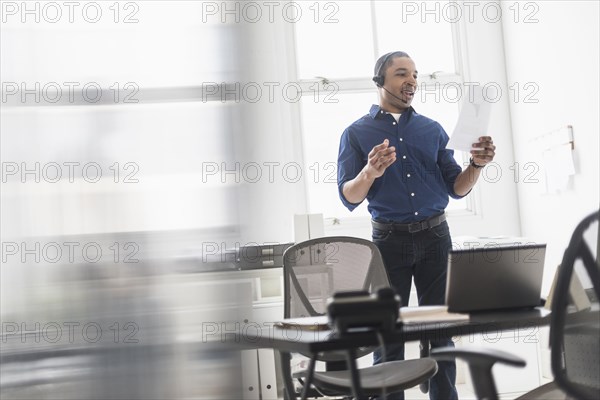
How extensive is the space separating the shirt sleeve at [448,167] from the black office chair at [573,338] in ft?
4.67

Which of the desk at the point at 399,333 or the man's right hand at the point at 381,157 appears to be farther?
the man's right hand at the point at 381,157

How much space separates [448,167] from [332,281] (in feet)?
2.60

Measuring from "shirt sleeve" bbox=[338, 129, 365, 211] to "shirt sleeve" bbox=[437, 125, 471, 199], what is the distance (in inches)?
13.3

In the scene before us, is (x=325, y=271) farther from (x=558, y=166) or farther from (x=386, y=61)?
(x=558, y=166)

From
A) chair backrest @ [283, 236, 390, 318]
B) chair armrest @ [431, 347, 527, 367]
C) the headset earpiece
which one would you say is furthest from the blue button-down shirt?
chair armrest @ [431, 347, 527, 367]

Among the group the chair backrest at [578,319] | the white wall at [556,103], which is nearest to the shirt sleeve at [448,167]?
the white wall at [556,103]

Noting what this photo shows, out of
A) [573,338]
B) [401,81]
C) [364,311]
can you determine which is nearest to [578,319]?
[573,338]

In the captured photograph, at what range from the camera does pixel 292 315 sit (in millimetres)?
2451

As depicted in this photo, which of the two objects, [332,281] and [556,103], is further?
[556,103]

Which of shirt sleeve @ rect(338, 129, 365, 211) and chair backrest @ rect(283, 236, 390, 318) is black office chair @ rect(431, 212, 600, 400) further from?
shirt sleeve @ rect(338, 129, 365, 211)

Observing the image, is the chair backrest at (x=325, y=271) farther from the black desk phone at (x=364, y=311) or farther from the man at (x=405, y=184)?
the black desk phone at (x=364, y=311)

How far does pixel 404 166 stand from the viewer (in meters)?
2.89

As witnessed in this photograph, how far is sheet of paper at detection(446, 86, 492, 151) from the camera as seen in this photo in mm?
2287

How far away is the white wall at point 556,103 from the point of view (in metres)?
3.49
